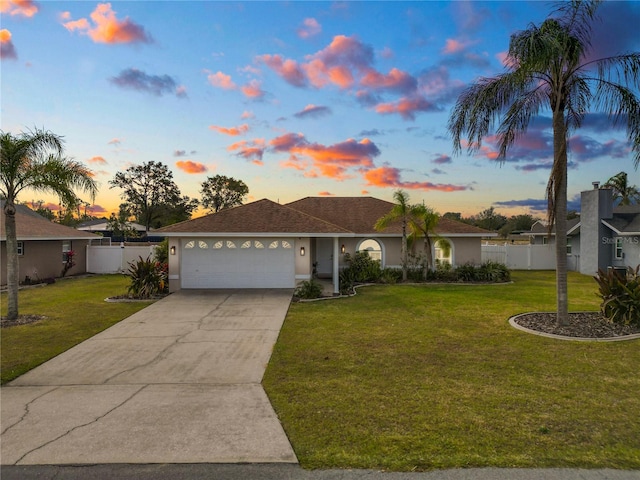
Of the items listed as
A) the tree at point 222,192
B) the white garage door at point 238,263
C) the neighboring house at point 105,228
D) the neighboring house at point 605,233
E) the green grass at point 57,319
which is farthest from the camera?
the tree at point 222,192

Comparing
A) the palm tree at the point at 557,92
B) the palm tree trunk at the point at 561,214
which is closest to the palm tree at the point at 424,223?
the palm tree at the point at 557,92

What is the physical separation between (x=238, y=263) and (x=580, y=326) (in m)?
11.9

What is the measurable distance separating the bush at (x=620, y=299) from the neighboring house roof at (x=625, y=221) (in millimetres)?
11955

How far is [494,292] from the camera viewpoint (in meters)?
15.6

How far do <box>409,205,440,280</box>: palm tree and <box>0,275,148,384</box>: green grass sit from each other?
39.9ft

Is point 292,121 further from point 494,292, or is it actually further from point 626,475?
point 626,475

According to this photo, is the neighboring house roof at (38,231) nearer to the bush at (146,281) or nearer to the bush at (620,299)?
the bush at (146,281)

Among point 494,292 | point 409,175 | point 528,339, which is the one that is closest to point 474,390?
point 528,339

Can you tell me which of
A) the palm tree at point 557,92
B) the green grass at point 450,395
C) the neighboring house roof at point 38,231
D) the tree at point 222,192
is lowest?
the green grass at point 450,395

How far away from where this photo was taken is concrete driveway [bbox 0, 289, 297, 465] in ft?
13.8

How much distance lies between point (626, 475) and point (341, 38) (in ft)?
46.4

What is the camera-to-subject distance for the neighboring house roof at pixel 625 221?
63.8 ft

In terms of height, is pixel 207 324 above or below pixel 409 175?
below

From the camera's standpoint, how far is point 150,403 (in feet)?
18.0
